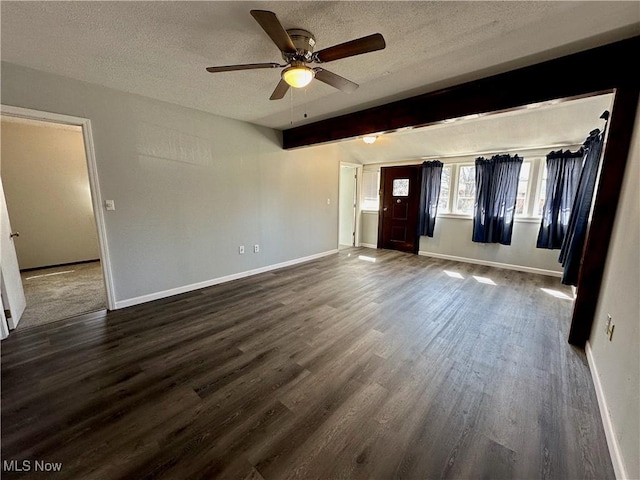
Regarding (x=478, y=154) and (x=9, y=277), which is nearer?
(x=9, y=277)

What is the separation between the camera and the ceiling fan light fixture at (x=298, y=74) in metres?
1.81

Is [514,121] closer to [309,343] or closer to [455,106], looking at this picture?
[455,106]

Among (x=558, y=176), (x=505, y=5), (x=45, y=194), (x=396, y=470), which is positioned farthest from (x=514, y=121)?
(x=45, y=194)

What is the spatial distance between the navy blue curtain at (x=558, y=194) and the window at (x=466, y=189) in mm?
1149

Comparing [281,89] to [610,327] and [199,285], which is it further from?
[610,327]

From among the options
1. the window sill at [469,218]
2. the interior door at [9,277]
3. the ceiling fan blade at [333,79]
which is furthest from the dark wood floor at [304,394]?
the ceiling fan blade at [333,79]

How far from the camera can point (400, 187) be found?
6.00 meters

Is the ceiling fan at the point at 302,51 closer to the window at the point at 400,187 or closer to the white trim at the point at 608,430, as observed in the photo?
the white trim at the point at 608,430

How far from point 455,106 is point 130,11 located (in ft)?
9.24

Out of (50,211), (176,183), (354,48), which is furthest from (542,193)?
(50,211)

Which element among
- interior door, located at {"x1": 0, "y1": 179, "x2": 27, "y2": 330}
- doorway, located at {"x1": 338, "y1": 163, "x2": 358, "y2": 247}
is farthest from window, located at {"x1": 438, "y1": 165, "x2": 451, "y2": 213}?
interior door, located at {"x1": 0, "y1": 179, "x2": 27, "y2": 330}

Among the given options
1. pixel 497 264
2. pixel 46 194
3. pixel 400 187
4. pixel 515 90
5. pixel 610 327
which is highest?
pixel 515 90

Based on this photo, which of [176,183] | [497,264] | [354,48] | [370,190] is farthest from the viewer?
[370,190]

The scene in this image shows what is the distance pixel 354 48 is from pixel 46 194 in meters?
5.86
